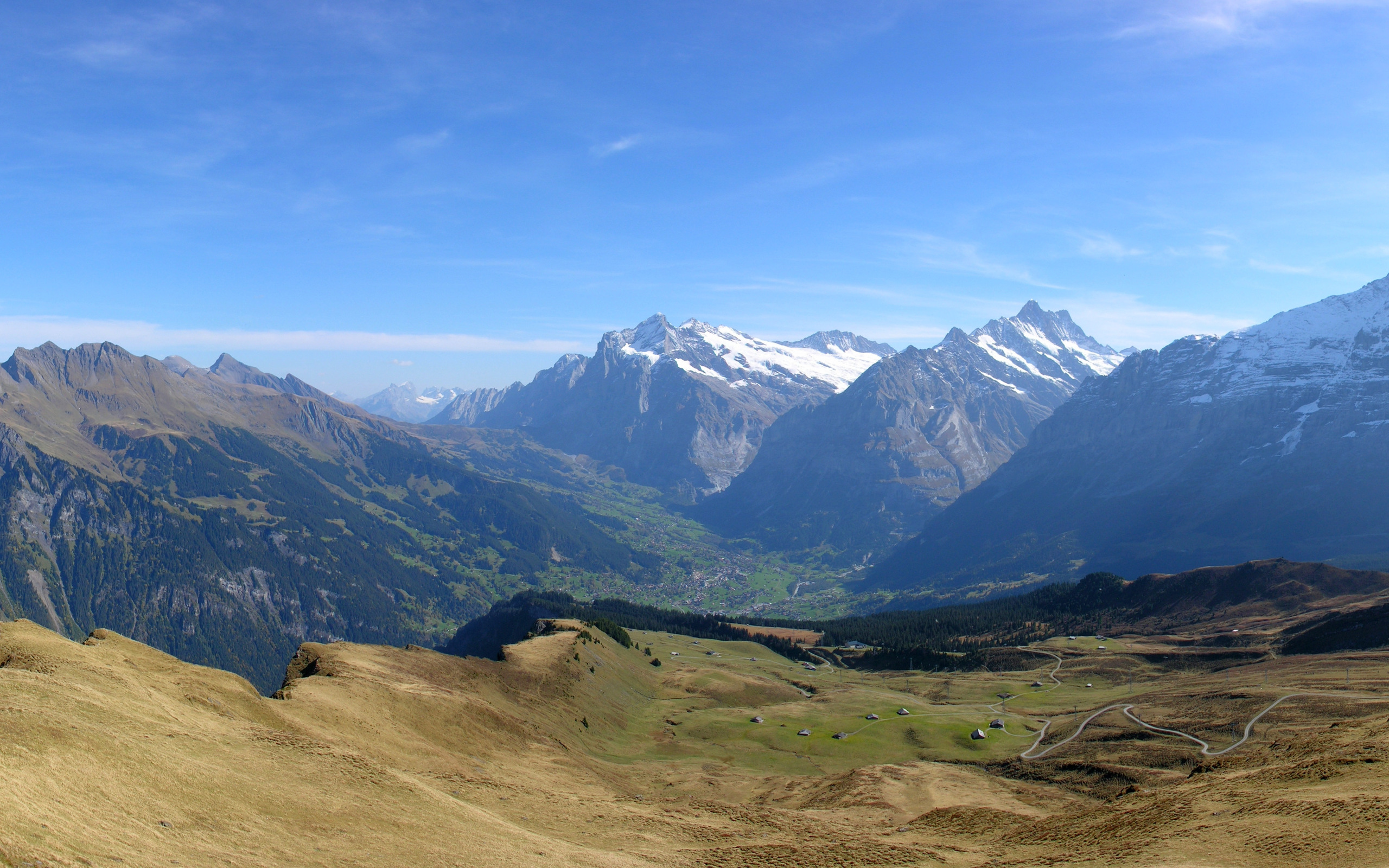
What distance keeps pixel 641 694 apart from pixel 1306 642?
5870 inches

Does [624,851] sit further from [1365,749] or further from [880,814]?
[1365,749]

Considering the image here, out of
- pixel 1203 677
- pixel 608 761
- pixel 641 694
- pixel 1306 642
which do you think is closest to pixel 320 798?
pixel 608 761

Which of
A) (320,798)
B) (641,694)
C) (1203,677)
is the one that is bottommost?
(641,694)

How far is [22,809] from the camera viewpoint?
128ft

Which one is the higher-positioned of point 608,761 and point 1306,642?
point 1306,642

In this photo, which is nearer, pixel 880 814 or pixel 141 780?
pixel 141 780

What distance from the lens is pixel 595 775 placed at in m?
98.4

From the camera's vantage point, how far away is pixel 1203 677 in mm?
160375

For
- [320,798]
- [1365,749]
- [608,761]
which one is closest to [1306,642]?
[1365,749]

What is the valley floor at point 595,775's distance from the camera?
4869cm

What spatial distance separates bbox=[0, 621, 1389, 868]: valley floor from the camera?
4869 centimetres

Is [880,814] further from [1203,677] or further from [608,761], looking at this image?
[1203,677]

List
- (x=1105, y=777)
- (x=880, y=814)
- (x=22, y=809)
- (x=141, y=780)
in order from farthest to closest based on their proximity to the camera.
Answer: (x=1105, y=777) → (x=880, y=814) → (x=141, y=780) → (x=22, y=809)

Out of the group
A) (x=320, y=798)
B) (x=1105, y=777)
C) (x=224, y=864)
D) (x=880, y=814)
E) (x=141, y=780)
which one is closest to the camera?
(x=224, y=864)
